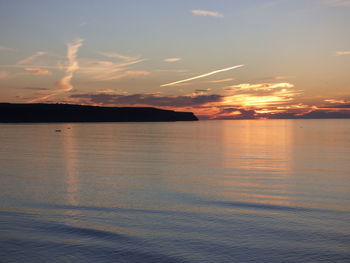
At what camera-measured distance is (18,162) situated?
3297 cm

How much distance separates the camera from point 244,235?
12.2m

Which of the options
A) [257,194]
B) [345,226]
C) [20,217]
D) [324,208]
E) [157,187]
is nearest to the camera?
[345,226]

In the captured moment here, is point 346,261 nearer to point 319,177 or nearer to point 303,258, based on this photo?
point 303,258

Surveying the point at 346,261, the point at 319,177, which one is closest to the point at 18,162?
the point at 319,177

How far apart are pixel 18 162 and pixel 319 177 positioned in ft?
84.4

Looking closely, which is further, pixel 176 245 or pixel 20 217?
pixel 20 217

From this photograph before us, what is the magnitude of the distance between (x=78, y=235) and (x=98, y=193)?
23.2 ft

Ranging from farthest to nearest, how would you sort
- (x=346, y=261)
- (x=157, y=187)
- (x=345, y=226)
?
(x=157, y=187) < (x=345, y=226) < (x=346, y=261)

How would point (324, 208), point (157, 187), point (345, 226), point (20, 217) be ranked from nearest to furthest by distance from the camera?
point (345, 226) < point (20, 217) < point (324, 208) < point (157, 187)

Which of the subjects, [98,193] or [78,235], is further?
[98,193]

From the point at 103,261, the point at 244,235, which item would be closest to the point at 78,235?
the point at 103,261

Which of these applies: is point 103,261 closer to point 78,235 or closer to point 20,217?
point 78,235

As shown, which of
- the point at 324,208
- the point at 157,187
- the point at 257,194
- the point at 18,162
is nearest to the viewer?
the point at 324,208

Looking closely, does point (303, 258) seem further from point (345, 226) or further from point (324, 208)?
point (324, 208)
